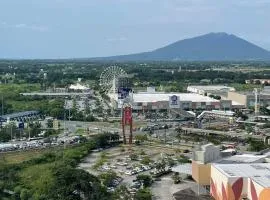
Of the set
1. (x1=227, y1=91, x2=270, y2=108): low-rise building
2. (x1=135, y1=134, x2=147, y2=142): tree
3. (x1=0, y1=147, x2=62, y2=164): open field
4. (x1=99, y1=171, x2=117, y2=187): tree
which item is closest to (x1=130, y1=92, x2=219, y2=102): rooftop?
(x1=227, y1=91, x2=270, y2=108): low-rise building

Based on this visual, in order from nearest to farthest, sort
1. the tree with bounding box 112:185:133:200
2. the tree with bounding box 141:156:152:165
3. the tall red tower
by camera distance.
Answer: the tree with bounding box 112:185:133:200 < the tree with bounding box 141:156:152:165 < the tall red tower

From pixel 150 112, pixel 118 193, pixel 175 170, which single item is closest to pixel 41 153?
pixel 175 170

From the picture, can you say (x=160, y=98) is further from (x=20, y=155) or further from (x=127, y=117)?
(x=20, y=155)

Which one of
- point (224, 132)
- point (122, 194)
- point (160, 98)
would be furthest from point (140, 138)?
point (160, 98)

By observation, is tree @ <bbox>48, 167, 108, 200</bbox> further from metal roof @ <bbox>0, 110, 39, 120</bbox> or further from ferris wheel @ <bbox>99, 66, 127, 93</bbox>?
ferris wheel @ <bbox>99, 66, 127, 93</bbox>

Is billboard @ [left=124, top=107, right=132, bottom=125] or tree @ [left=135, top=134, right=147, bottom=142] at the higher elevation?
billboard @ [left=124, top=107, right=132, bottom=125]

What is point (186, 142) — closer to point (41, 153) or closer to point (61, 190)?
point (41, 153)
